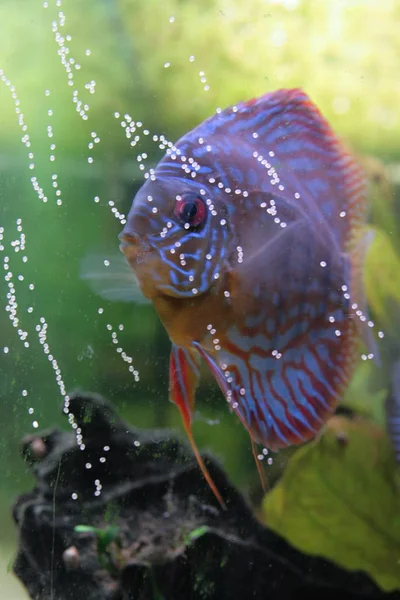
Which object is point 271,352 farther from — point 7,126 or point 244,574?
point 7,126

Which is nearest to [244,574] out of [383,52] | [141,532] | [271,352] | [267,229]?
[141,532]

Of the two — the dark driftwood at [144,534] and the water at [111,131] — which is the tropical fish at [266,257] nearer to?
the water at [111,131]

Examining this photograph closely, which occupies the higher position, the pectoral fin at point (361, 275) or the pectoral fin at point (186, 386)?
the pectoral fin at point (361, 275)

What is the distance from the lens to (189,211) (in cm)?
86

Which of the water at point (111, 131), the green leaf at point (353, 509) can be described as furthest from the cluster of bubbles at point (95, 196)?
the green leaf at point (353, 509)

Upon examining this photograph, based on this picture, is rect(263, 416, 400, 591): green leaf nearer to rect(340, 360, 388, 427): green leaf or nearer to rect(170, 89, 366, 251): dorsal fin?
rect(340, 360, 388, 427): green leaf

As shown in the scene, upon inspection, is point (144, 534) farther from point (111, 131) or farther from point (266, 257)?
point (111, 131)

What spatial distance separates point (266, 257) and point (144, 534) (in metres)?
0.56

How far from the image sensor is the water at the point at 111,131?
913 mm

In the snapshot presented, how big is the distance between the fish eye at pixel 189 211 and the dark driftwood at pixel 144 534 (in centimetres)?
41

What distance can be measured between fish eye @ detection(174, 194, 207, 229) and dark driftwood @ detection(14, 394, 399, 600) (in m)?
0.41

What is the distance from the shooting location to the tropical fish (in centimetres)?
87

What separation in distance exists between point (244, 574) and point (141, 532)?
0.67ft

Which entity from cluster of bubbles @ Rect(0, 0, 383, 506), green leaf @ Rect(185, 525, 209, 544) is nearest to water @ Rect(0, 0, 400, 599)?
cluster of bubbles @ Rect(0, 0, 383, 506)
